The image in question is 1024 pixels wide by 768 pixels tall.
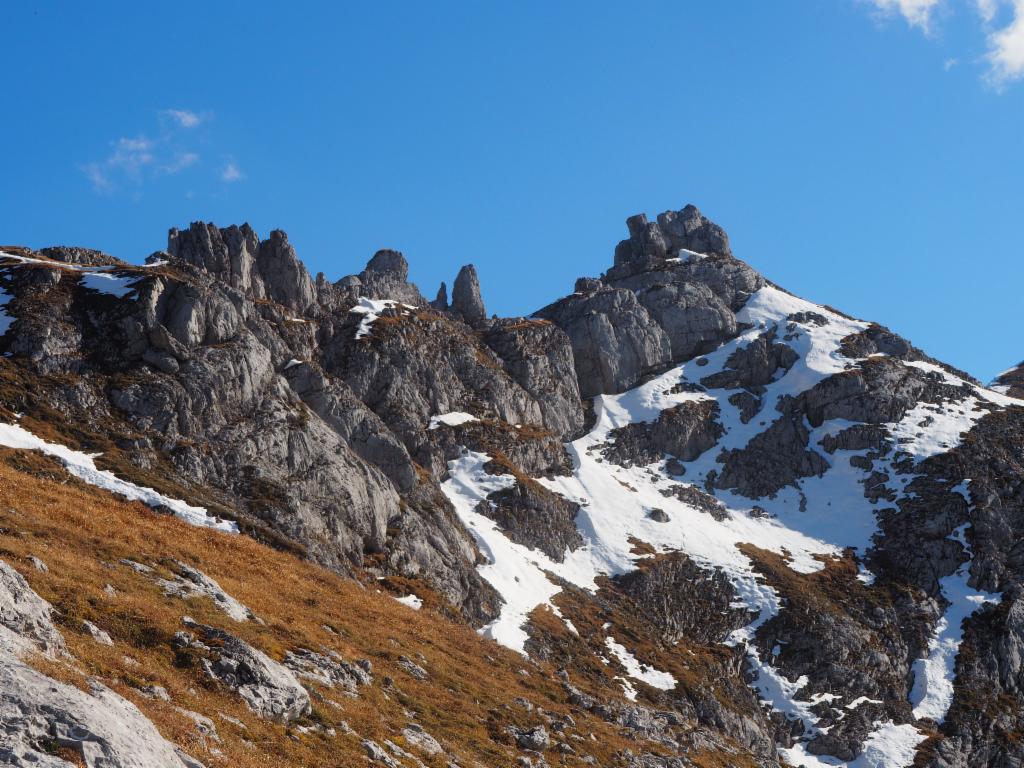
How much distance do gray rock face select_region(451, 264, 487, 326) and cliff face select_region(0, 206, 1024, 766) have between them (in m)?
0.55

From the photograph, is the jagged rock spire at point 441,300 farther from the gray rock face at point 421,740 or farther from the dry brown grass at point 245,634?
the gray rock face at point 421,740

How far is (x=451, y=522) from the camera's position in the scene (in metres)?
87.0

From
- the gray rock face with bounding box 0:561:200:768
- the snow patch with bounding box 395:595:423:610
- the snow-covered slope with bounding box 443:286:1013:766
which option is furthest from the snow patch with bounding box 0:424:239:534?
the gray rock face with bounding box 0:561:200:768

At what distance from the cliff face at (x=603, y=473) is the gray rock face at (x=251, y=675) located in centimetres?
78

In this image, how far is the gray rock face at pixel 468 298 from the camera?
16112 cm

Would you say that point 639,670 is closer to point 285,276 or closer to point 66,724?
point 66,724

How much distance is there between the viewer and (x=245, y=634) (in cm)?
3075

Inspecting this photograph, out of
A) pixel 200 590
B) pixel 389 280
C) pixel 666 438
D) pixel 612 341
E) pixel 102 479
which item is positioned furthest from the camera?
pixel 612 341

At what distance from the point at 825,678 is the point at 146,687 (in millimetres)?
84063

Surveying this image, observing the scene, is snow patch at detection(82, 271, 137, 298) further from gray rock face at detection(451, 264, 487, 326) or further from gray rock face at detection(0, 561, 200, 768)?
gray rock face at detection(451, 264, 487, 326)

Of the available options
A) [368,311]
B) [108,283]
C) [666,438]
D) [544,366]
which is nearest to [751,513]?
[666,438]

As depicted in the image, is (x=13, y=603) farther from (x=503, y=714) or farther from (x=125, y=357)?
(x=125, y=357)

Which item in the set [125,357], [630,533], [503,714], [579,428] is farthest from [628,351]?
[503,714]

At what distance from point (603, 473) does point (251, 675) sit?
100 m
